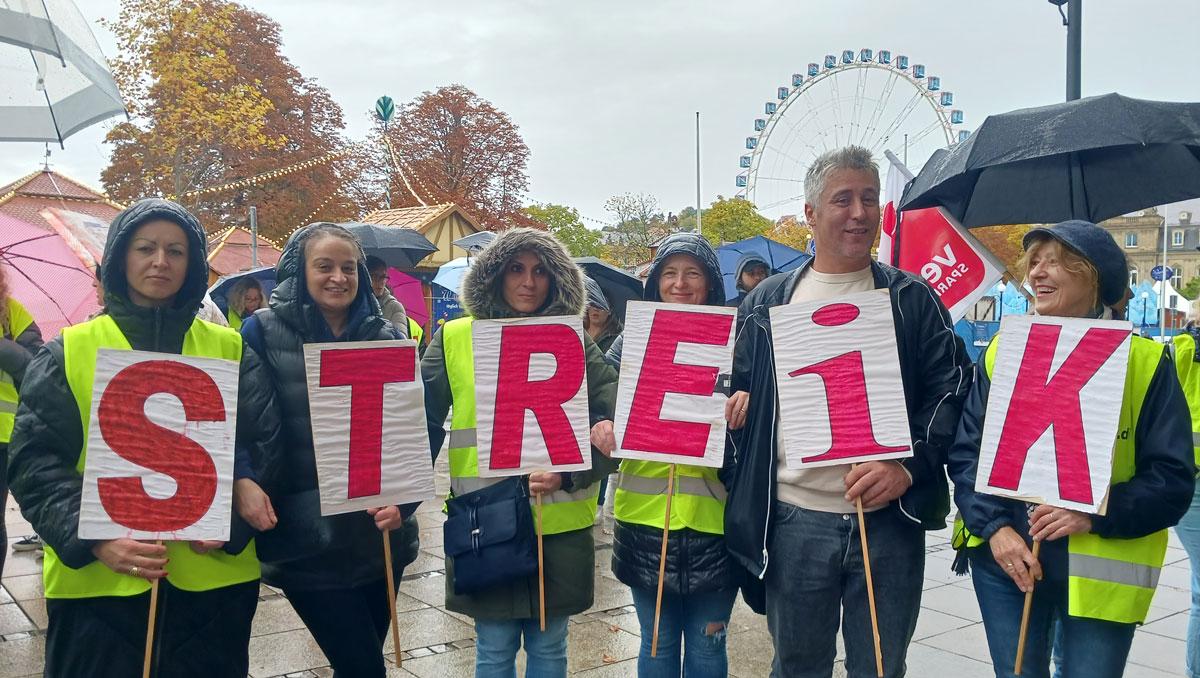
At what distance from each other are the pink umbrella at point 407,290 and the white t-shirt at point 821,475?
32.4 feet

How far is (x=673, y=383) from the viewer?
3277 millimetres

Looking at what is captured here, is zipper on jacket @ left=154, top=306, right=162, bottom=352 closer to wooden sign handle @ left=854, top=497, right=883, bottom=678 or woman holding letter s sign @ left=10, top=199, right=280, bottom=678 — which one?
woman holding letter s sign @ left=10, top=199, right=280, bottom=678

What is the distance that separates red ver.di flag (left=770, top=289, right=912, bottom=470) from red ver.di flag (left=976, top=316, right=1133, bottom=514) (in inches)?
10.8

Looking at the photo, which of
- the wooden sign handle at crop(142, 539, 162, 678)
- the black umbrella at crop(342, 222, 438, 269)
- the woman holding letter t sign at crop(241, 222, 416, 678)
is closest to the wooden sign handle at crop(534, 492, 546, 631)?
the woman holding letter t sign at crop(241, 222, 416, 678)

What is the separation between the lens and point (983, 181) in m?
4.70

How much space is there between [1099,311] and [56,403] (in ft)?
9.69

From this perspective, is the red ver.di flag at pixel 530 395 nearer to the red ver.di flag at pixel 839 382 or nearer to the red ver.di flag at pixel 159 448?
the red ver.di flag at pixel 839 382

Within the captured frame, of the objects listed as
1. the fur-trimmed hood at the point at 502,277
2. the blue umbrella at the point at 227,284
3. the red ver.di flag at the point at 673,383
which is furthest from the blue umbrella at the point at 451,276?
the red ver.di flag at the point at 673,383

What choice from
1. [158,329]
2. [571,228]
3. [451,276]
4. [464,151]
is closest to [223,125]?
[451,276]

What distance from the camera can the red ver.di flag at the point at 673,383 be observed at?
3189 millimetres

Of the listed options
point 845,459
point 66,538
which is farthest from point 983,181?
point 66,538

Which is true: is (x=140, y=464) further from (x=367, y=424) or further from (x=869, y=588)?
(x=869, y=588)

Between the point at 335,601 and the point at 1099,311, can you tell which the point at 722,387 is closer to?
the point at 1099,311

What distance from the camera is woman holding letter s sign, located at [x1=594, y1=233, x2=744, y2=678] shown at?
3268 millimetres
